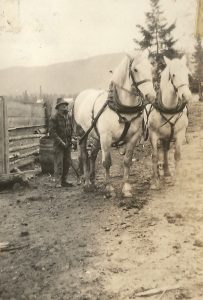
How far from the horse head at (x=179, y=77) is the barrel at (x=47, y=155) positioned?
3.32 meters

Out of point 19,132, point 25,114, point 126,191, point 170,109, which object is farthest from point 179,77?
point 25,114

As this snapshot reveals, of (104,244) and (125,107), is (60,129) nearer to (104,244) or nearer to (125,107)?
(125,107)

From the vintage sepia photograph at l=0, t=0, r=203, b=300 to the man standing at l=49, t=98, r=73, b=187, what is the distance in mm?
17

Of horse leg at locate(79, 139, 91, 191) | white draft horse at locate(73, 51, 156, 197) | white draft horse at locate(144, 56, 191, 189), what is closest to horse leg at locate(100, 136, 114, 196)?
white draft horse at locate(73, 51, 156, 197)

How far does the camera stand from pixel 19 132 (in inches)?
391

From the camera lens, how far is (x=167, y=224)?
13.8ft

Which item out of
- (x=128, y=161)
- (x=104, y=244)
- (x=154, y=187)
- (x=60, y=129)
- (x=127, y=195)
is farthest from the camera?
(x=60, y=129)

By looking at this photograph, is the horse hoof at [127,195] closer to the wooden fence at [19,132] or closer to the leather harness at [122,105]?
the leather harness at [122,105]

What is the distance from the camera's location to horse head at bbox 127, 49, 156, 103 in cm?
489

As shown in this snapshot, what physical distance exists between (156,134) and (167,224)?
1900 millimetres

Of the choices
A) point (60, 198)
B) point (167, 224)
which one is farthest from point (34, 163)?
point (167, 224)

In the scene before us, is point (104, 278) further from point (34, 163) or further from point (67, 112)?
point (34, 163)

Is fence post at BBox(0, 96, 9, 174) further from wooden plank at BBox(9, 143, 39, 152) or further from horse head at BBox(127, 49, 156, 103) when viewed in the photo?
horse head at BBox(127, 49, 156, 103)

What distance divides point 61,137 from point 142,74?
2520mm
